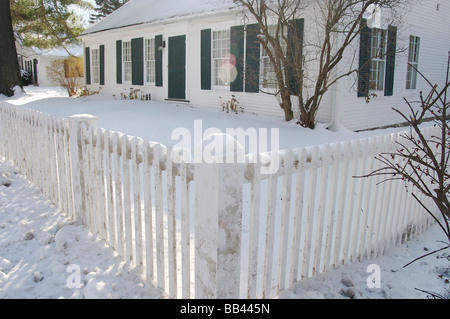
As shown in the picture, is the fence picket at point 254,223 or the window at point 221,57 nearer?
the fence picket at point 254,223

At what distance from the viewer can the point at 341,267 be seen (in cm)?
327

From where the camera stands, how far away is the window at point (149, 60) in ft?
49.3

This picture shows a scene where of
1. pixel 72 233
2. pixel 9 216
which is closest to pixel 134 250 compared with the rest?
pixel 72 233

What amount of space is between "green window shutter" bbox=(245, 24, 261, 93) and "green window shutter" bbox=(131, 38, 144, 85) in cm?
601

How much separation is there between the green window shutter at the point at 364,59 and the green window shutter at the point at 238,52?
10.9 ft

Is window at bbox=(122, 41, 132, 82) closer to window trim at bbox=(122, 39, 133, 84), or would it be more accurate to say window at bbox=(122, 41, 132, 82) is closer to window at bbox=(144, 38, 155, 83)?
window trim at bbox=(122, 39, 133, 84)

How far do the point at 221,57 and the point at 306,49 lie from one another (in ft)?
11.0

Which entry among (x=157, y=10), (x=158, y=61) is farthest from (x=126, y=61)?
(x=158, y=61)

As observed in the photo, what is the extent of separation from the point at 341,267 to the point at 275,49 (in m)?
7.09

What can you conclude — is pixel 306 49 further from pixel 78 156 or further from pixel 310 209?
pixel 310 209

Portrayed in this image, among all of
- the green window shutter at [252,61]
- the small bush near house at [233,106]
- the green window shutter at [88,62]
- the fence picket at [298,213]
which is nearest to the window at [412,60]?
the green window shutter at [252,61]

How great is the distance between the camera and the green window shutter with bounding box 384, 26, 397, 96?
1086 centimetres

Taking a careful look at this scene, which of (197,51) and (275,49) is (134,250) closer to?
(275,49)

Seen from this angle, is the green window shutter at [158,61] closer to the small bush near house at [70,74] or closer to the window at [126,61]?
the window at [126,61]
